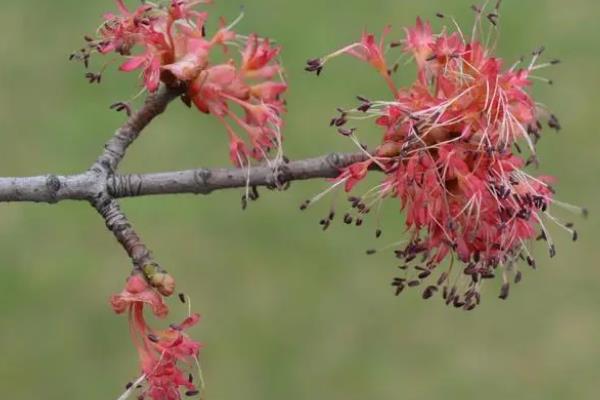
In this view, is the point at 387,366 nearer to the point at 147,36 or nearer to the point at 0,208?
the point at 0,208

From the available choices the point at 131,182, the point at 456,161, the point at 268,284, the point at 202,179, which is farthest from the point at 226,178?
the point at 268,284

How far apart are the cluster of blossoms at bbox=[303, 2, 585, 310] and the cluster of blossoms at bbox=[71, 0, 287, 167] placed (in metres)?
0.14

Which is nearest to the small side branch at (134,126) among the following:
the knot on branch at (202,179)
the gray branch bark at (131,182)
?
the gray branch bark at (131,182)

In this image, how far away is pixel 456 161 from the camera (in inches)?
81.0

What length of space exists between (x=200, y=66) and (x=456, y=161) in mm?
557

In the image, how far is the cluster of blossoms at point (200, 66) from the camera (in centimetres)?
220

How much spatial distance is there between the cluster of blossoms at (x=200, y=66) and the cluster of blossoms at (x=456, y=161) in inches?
5.4

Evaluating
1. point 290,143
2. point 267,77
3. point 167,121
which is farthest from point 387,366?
point 267,77

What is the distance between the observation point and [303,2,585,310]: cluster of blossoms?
2072 millimetres

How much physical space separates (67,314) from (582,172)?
2927 millimetres

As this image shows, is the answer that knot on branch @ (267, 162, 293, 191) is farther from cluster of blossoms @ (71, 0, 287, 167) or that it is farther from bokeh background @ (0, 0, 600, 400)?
bokeh background @ (0, 0, 600, 400)

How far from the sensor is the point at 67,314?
5.41 m

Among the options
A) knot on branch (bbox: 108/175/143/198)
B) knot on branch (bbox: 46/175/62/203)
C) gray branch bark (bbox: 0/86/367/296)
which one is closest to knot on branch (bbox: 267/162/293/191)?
gray branch bark (bbox: 0/86/367/296)

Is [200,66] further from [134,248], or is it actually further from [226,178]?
[134,248]
